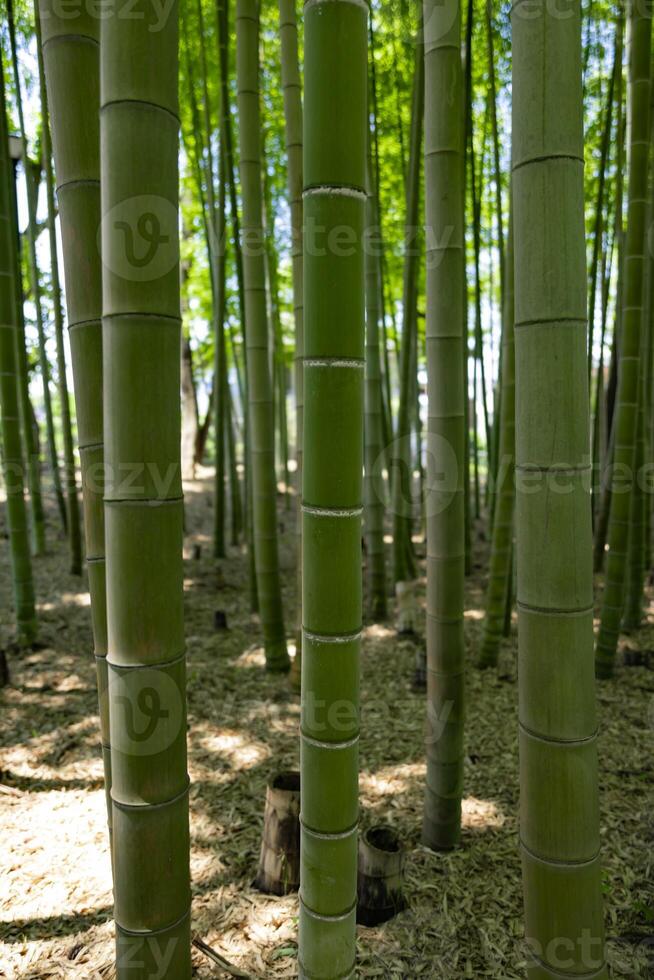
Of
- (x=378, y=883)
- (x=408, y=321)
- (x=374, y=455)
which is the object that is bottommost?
(x=378, y=883)

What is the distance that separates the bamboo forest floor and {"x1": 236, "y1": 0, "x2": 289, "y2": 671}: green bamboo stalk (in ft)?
1.39

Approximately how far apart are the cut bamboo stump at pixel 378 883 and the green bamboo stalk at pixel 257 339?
1.82m

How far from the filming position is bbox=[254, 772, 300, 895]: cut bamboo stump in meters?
1.93

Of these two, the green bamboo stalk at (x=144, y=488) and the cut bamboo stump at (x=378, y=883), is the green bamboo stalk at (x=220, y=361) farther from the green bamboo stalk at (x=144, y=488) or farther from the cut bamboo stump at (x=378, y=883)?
the cut bamboo stump at (x=378, y=883)

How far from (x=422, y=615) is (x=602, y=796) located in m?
2.23

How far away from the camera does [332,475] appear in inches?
44.3

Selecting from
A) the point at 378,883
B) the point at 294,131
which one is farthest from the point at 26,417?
the point at 378,883

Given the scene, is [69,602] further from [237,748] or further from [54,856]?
[54,856]

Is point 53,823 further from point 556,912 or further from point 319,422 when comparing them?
point 319,422

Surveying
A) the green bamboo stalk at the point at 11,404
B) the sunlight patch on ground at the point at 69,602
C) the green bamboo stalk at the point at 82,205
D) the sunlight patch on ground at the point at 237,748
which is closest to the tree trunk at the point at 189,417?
the sunlight patch on ground at the point at 69,602

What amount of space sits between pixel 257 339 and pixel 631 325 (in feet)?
5.34

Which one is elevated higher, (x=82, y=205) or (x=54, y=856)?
(x=82, y=205)

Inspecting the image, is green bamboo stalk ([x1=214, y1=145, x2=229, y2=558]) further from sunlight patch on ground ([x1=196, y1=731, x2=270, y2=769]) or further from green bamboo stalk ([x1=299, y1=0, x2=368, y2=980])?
green bamboo stalk ([x1=299, y1=0, x2=368, y2=980])

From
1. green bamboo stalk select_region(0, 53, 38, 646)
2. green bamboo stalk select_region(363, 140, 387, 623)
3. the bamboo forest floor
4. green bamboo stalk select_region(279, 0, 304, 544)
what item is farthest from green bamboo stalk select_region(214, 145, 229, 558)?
the bamboo forest floor
